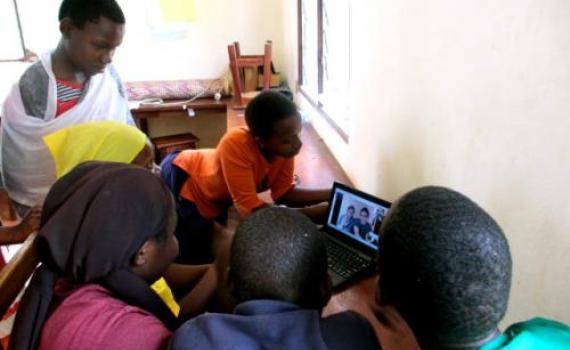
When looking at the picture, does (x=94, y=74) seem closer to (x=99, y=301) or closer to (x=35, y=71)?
(x=35, y=71)

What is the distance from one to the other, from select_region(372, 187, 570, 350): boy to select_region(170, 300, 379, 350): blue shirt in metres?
0.12

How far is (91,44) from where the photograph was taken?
139cm

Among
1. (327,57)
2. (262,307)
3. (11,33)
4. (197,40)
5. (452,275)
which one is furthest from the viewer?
(197,40)

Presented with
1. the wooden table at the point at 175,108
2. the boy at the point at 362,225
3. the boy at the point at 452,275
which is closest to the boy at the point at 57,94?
the boy at the point at 362,225

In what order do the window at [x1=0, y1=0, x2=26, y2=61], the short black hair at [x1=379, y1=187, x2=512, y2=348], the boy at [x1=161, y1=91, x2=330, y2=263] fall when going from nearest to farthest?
1. the short black hair at [x1=379, y1=187, x2=512, y2=348]
2. the boy at [x1=161, y1=91, x2=330, y2=263]
3. the window at [x1=0, y1=0, x2=26, y2=61]

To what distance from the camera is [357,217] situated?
3.62 feet

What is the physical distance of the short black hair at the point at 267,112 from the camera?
1218mm

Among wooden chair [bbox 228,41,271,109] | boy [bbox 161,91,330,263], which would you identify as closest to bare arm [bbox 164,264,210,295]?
boy [bbox 161,91,330,263]

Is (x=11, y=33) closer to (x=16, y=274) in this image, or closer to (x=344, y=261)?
(x=16, y=274)

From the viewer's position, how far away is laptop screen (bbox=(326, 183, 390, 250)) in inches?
41.3

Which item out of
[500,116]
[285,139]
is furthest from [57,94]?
[500,116]

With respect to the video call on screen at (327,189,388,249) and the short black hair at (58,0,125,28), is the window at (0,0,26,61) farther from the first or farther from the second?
the video call on screen at (327,189,388,249)

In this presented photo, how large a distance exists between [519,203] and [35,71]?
141 cm

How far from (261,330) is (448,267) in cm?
24
